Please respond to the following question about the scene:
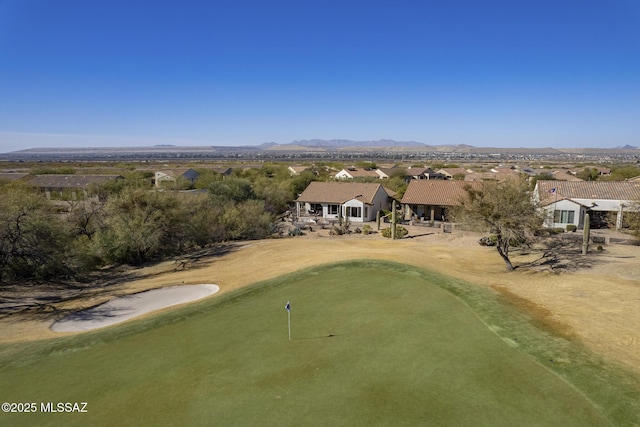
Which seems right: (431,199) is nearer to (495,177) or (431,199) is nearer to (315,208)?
(495,177)

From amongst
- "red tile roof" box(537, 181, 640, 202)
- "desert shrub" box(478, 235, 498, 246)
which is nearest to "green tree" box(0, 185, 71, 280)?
"desert shrub" box(478, 235, 498, 246)

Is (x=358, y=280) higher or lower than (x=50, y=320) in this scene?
higher

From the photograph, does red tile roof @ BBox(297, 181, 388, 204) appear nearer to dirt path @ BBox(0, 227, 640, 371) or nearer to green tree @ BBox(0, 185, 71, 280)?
dirt path @ BBox(0, 227, 640, 371)

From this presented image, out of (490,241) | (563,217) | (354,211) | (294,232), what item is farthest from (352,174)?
(490,241)

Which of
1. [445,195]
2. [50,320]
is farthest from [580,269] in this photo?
[50,320]

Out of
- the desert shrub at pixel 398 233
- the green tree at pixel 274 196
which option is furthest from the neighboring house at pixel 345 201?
the desert shrub at pixel 398 233

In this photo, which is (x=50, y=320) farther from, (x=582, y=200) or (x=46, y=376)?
(x=582, y=200)

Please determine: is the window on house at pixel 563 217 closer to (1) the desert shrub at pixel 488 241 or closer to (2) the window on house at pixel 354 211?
(1) the desert shrub at pixel 488 241
